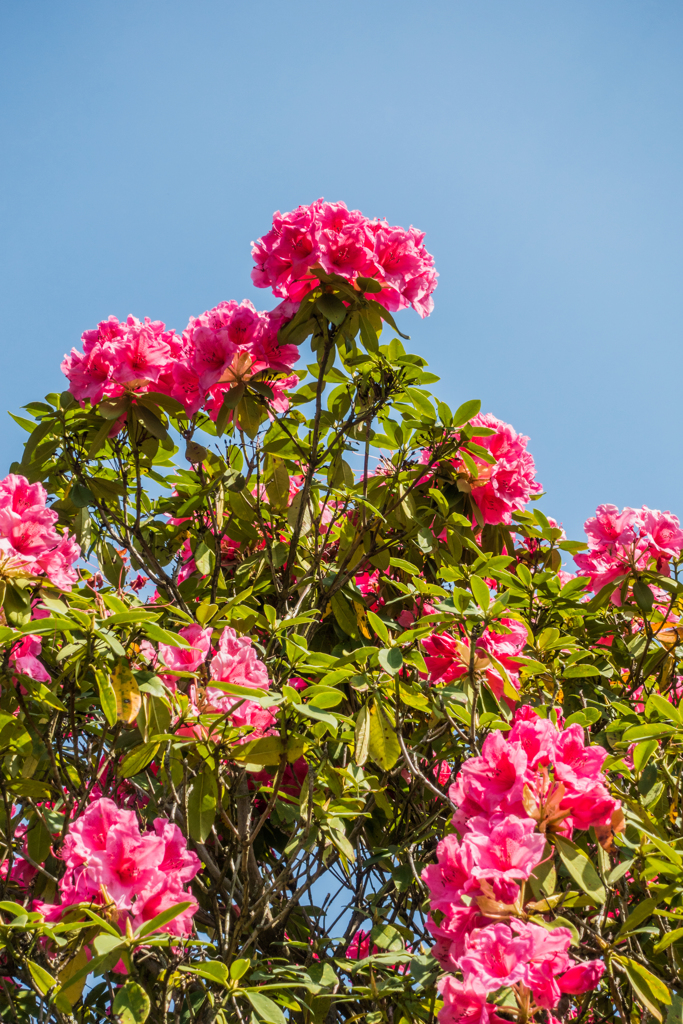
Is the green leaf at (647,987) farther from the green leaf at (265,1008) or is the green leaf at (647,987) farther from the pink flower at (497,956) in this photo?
the green leaf at (265,1008)

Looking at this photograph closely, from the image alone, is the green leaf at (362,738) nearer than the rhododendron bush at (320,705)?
No

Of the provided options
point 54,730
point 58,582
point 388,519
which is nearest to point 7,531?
point 58,582

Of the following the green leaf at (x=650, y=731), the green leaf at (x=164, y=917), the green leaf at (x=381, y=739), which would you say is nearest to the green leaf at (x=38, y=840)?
the green leaf at (x=164, y=917)

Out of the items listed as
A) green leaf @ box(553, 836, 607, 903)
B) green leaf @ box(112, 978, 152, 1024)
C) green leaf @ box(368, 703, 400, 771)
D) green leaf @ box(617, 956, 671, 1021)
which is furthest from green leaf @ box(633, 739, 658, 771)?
green leaf @ box(112, 978, 152, 1024)

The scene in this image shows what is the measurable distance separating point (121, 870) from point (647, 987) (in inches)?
37.9

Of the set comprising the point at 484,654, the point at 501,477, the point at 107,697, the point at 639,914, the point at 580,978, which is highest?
the point at 501,477

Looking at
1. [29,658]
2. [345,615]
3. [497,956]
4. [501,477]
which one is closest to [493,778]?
[497,956]

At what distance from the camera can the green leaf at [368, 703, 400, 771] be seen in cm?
164

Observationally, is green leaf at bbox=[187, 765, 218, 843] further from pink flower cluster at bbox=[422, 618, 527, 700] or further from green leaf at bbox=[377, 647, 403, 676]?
pink flower cluster at bbox=[422, 618, 527, 700]

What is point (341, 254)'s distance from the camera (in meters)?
1.88

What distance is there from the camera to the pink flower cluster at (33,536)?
5.99 feet

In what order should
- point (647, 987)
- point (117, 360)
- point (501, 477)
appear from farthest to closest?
point (501, 477) → point (117, 360) → point (647, 987)

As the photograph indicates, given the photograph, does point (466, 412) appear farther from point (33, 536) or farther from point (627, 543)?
point (33, 536)

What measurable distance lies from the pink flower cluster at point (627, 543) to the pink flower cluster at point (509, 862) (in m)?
1.07
